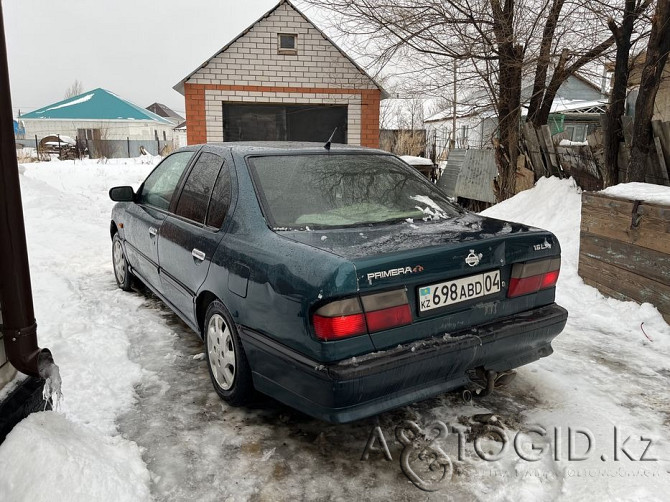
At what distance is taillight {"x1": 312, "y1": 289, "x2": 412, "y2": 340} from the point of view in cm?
229

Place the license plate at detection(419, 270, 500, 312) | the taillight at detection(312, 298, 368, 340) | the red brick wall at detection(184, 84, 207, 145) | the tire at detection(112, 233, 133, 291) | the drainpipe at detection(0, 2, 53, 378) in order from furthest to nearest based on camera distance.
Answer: the red brick wall at detection(184, 84, 207, 145), the tire at detection(112, 233, 133, 291), the license plate at detection(419, 270, 500, 312), the taillight at detection(312, 298, 368, 340), the drainpipe at detection(0, 2, 53, 378)

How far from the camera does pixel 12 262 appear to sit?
84.5 inches

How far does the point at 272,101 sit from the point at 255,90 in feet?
1.57

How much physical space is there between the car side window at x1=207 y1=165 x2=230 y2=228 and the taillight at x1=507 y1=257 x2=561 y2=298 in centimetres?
165

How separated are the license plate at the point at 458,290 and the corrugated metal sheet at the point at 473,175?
8143mm

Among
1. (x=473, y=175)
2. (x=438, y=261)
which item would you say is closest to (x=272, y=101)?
(x=473, y=175)

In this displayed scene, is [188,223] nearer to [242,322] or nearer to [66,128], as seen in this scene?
[242,322]

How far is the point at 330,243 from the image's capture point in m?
2.56

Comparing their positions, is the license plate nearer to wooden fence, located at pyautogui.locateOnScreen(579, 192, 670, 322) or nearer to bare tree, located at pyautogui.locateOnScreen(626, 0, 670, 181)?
wooden fence, located at pyautogui.locateOnScreen(579, 192, 670, 322)

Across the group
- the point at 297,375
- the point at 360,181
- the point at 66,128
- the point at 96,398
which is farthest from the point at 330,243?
the point at 66,128

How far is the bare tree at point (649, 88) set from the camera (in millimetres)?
5801

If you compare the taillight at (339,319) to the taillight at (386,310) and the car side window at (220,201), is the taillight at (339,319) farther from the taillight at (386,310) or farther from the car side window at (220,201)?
the car side window at (220,201)

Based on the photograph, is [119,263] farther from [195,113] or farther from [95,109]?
[95,109]

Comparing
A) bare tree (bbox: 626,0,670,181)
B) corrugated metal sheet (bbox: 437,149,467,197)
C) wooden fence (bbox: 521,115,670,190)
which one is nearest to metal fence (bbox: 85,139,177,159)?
corrugated metal sheet (bbox: 437,149,467,197)
